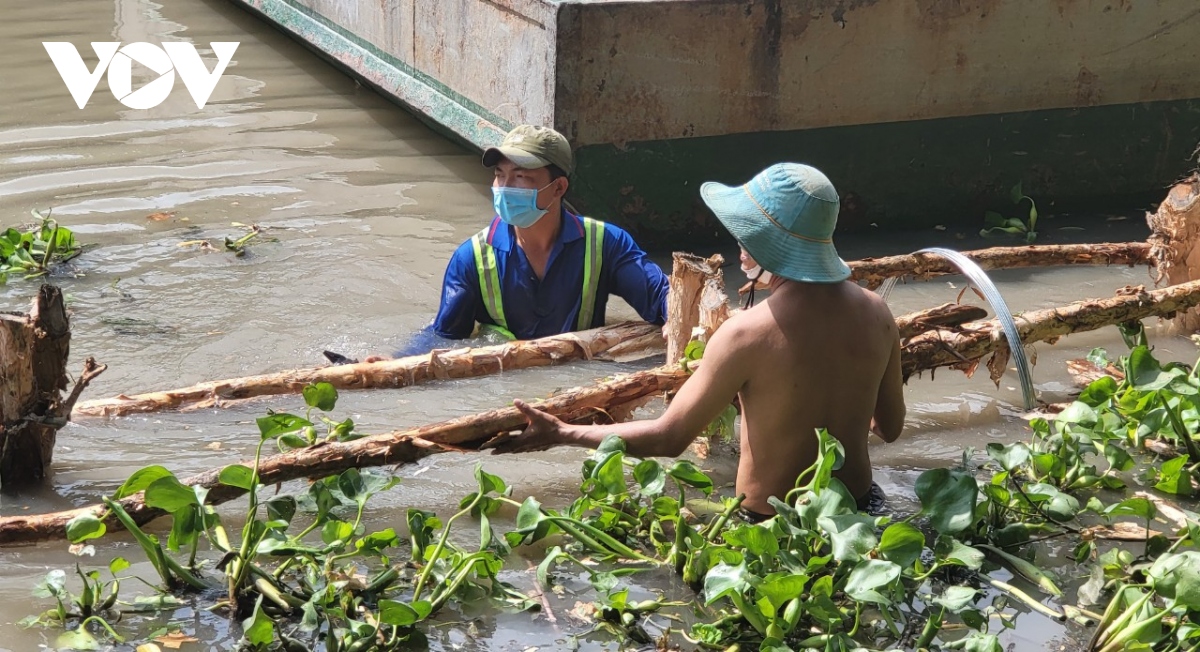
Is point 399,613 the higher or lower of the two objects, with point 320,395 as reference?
lower

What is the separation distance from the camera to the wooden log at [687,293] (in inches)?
178

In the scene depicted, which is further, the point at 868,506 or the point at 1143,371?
the point at 1143,371

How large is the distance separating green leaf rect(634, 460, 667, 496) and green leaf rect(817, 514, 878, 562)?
0.56m

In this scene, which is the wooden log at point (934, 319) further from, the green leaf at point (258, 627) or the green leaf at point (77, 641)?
the green leaf at point (77, 641)

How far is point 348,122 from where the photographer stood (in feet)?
30.9

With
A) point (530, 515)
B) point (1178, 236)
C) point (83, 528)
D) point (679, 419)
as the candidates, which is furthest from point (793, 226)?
point (1178, 236)

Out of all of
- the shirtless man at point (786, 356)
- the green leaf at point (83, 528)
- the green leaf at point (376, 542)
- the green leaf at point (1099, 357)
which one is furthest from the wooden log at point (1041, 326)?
the green leaf at point (83, 528)

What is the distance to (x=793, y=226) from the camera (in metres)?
3.48

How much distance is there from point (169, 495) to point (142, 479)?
10 cm

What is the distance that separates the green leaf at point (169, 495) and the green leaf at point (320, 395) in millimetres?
530

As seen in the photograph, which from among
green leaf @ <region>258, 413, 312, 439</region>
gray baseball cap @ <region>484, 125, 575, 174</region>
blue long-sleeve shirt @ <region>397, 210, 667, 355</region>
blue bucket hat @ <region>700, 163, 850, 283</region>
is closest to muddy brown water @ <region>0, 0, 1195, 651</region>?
blue long-sleeve shirt @ <region>397, 210, 667, 355</region>

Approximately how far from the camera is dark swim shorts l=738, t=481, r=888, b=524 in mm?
3814

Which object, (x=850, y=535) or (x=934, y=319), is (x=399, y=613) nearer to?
(x=850, y=535)

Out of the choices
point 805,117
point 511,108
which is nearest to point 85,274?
point 511,108
